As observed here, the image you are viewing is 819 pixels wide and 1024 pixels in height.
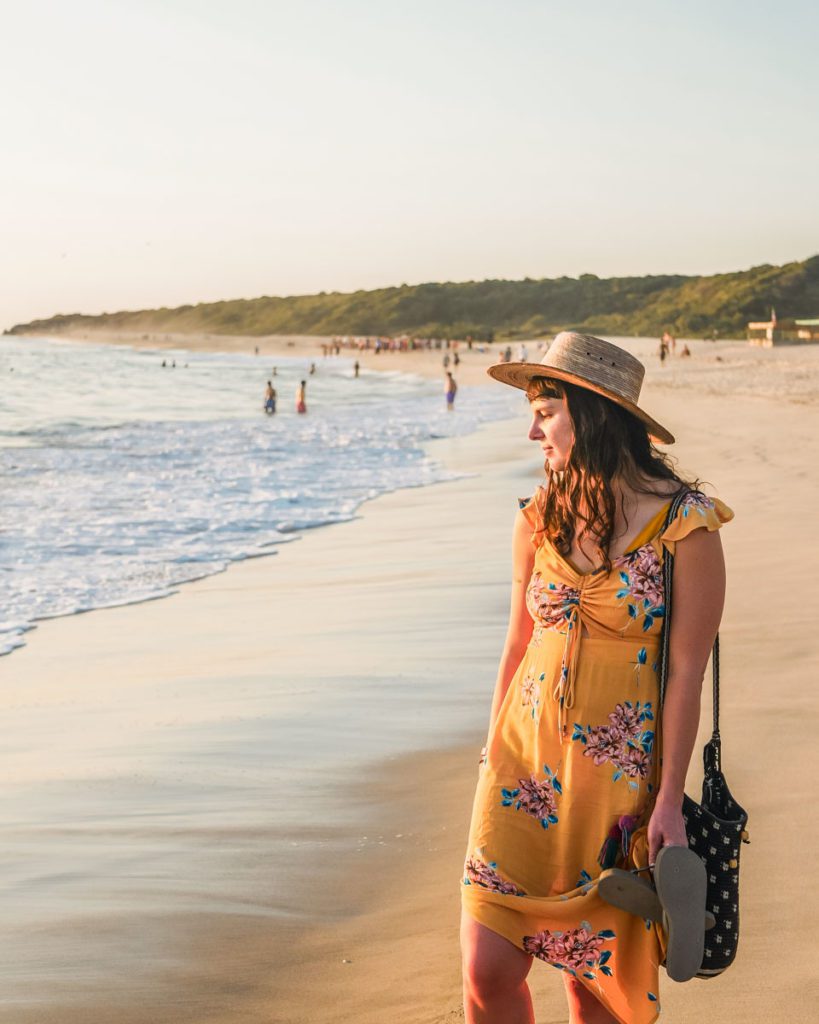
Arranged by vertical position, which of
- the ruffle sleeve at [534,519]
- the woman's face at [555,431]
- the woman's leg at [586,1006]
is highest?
the woman's face at [555,431]

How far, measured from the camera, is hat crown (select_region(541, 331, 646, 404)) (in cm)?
270

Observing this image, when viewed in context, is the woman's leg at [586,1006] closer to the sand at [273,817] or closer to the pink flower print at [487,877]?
the pink flower print at [487,877]

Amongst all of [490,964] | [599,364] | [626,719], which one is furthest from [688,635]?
[490,964]

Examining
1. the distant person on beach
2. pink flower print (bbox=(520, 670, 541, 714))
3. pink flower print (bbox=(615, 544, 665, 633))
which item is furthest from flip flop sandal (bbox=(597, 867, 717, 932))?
the distant person on beach

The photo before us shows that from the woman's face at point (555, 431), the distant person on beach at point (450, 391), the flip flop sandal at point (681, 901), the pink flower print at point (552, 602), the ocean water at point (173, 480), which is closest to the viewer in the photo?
the flip flop sandal at point (681, 901)

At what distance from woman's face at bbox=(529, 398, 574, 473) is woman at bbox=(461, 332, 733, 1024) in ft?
0.18

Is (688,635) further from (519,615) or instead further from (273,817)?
(273,817)

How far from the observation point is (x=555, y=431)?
2.79 meters

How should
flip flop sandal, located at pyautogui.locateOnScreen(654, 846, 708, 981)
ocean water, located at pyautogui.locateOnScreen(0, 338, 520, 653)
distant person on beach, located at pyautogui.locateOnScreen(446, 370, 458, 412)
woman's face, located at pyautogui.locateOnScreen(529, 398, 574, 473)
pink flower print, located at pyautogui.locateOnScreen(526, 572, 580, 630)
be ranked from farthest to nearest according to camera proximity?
distant person on beach, located at pyautogui.locateOnScreen(446, 370, 458, 412) < ocean water, located at pyautogui.locateOnScreen(0, 338, 520, 653) < woman's face, located at pyautogui.locateOnScreen(529, 398, 574, 473) < pink flower print, located at pyautogui.locateOnScreen(526, 572, 580, 630) < flip flop sandal, located at pyautogui.locateOnScreen(654, 846, 708, 981)

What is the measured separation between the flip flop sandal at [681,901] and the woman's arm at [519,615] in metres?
0.54

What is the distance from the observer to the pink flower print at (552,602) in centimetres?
263

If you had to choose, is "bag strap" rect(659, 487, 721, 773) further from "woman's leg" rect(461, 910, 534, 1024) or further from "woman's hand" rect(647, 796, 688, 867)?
"woman's leg" rect(461, 910, 534, 1024)

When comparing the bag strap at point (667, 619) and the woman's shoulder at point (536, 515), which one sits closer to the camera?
the bag strap at point (667, 619)

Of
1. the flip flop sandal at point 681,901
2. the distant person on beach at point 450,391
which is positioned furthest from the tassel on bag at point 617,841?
the distant person on beach at point 450,391
